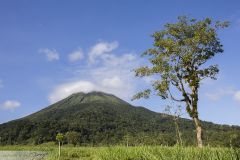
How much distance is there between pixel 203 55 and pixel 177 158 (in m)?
35.2

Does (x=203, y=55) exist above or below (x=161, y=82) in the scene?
above

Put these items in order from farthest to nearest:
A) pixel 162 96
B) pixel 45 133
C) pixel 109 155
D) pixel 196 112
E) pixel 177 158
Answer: pixel 45 133, pixel 162 96, pixel 196 112, pixel 109 155, pixel 177 158

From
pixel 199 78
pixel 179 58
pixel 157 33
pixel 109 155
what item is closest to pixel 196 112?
pixel 199 78

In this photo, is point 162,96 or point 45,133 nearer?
point 162,96

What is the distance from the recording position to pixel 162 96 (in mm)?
39875

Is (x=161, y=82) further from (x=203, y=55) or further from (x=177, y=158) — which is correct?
(x=177, y=158)

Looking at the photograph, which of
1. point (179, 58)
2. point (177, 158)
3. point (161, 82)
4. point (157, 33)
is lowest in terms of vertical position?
point (177, 158)

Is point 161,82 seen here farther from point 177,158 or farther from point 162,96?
point 177,158

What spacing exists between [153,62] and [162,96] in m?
3.70

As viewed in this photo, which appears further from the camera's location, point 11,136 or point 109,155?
point 11,136

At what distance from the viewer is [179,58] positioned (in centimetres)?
3934

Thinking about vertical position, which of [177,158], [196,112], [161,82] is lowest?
[177,158]

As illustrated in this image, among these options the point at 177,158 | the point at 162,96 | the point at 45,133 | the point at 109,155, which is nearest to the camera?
the point at 177,158

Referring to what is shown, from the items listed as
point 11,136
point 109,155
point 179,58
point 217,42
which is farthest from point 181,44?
point 11,136
